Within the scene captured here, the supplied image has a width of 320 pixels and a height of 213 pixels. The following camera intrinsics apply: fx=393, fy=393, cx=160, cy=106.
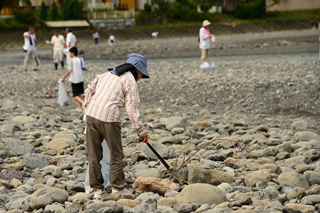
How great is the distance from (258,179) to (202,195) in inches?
33.3

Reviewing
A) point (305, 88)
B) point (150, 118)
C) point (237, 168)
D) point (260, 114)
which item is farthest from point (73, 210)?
point (305, 88)

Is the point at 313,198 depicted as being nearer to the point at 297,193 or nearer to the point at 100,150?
the point at 297,193

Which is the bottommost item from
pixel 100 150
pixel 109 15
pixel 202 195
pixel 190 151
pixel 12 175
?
pixel 190 151

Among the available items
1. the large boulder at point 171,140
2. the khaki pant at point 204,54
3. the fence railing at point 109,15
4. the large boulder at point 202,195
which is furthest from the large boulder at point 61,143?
the fence railing at point 109,15

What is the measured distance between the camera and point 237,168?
5.05 m

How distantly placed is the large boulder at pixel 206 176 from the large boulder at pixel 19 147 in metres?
2.68

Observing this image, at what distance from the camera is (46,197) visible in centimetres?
386

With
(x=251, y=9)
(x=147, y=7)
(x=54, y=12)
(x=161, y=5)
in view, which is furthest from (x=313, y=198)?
(x=251, y=9)

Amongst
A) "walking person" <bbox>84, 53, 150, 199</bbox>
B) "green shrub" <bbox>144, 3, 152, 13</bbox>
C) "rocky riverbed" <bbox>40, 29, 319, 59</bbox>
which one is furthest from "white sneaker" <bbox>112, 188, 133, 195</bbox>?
"green shrub" <bbox>144, 3, 152, 13</bbox>

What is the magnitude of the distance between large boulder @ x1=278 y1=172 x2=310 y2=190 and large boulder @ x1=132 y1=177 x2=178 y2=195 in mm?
1166

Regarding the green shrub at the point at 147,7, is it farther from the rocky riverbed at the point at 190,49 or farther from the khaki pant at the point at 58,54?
the khaki pant at the point at 58,54

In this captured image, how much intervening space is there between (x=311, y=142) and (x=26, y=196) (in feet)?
13.5

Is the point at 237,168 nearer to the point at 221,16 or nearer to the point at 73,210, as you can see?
the point at 73,210

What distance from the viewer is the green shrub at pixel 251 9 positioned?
4788cm
